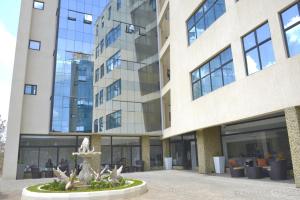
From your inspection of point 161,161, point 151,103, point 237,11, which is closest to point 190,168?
point 161,161

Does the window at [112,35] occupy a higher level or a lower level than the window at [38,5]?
lower

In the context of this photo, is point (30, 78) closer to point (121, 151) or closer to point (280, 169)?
point (121, 151)

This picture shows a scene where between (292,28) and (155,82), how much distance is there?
1578 cm

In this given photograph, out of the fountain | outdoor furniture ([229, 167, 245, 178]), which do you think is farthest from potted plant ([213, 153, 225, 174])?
the fountain

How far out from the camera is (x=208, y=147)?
1717 centimetres

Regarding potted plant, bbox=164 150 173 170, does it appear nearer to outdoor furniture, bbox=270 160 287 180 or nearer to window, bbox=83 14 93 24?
outdoor furniture, bbox=270 160 287 180

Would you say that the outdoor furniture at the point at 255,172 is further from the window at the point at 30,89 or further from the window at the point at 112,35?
the window at the point at 30,89

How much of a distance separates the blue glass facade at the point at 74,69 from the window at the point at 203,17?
908 centimetres

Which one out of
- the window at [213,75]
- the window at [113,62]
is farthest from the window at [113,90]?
the window at [213,75]

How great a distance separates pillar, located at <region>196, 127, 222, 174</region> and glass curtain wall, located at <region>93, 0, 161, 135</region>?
6.88 meters

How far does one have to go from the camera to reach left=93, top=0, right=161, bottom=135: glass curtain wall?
71.6 ft

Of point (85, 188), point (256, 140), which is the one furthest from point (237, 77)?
point (85, 188)

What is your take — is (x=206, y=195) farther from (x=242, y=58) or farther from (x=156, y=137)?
(x=156, y=137)

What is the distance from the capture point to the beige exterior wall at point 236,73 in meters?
10.0
